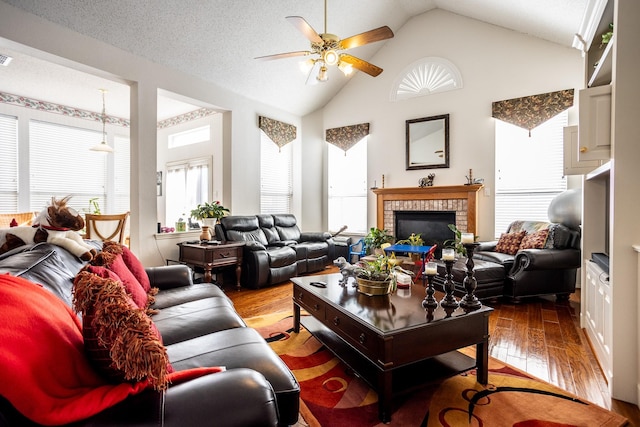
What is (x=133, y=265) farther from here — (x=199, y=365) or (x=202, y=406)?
(x=202, y=406)

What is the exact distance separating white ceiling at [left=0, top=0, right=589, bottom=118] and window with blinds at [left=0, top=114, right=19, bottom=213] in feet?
1.86

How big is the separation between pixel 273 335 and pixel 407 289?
121 centimetres

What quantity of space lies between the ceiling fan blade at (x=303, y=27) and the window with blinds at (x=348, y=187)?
11.2ft

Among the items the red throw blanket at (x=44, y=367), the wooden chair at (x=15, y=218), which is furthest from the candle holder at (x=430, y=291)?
the wooden chair at (x=15, y=218)

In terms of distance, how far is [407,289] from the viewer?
2459mm

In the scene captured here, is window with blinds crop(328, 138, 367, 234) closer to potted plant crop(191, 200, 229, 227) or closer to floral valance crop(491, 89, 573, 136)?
floral valance crop(491, 89, 573, 136)

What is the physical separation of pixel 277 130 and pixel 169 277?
3981 millimetres

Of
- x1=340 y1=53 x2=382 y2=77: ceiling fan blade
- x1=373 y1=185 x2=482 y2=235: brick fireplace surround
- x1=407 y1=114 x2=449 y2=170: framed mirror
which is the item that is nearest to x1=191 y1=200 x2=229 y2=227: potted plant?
x1=340 y1=53 x2=382 y2=77: ceiling fan blade

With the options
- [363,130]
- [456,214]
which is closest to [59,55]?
[363,130]

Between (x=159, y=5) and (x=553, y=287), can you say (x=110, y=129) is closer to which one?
(x=159, y=5)

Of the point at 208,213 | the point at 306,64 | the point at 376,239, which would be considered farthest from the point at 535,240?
the point at 208,213

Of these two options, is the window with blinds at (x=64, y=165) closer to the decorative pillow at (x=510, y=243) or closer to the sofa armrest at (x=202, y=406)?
the sofa armrest at (x=202, y=406)

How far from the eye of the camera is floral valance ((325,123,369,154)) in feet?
20.2

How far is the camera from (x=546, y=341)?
8.62 feet
